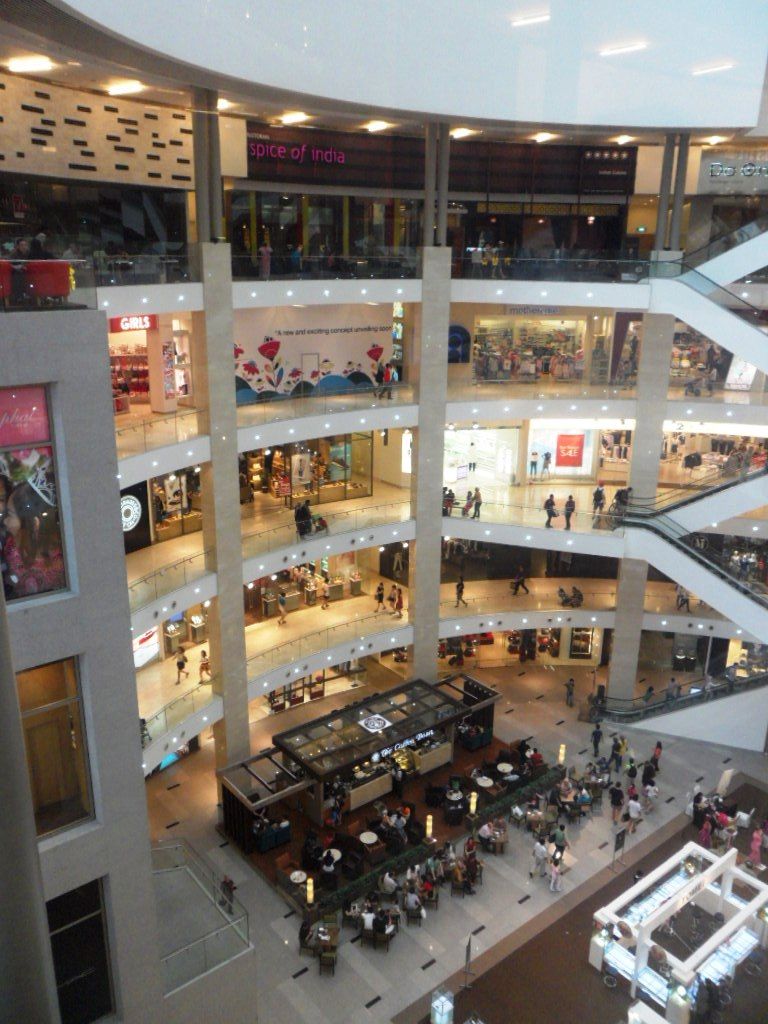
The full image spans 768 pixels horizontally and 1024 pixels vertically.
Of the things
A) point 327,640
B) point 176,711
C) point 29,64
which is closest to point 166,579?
point 176,711

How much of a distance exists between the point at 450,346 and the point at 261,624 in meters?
8.86

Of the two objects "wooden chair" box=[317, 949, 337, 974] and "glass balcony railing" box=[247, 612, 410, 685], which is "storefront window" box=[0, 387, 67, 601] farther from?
"glass balcony railing" box=[247, 612, 410, 685]

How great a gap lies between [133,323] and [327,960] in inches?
456

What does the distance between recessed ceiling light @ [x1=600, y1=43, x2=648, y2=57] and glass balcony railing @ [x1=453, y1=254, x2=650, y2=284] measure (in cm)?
389

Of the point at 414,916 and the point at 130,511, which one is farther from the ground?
the point at 130,511

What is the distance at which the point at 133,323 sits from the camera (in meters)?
16.0

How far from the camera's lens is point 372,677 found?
2234 centimetres

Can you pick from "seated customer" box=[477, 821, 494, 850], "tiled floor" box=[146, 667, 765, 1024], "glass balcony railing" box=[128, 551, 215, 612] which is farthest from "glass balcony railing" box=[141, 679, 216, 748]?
"seated customer" box=[477, 821, 494, 850]

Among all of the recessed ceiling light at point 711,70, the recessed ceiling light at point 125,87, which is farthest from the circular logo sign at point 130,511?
the recessed ceiling light at point 711,70

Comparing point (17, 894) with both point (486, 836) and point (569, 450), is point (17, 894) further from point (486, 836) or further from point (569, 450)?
point (569, 450)

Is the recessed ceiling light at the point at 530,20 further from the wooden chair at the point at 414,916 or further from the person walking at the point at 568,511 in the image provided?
the wooden chair at the point at 414,916

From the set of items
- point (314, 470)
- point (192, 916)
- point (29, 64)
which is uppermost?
point (29, 64)

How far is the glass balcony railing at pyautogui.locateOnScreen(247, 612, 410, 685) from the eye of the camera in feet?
59.0

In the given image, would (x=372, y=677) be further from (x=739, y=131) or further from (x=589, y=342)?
(x=739, y=131)
